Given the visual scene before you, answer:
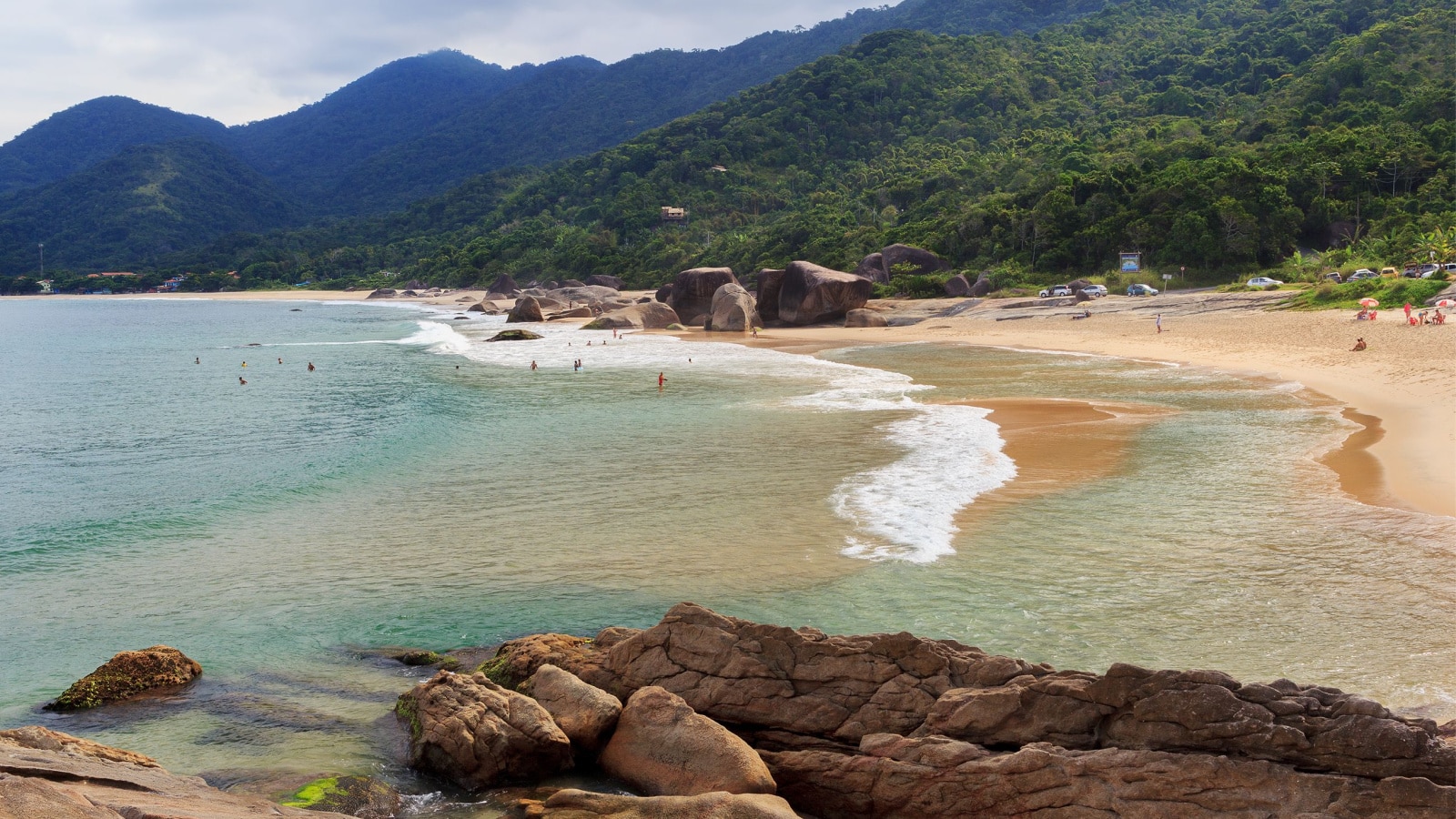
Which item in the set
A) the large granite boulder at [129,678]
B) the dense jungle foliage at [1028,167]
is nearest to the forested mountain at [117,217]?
the dense jungle foliage at [1028,167]

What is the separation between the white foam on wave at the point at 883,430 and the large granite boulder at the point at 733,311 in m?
5.22

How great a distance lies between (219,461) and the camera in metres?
19.0

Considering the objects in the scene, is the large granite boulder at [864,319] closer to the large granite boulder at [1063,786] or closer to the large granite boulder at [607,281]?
the large granite boulder at [607,281]

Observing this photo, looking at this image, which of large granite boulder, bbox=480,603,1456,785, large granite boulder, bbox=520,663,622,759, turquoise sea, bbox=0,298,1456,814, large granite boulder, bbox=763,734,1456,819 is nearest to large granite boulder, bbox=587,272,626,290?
turquoise sea, bbox=0,298,1456,814

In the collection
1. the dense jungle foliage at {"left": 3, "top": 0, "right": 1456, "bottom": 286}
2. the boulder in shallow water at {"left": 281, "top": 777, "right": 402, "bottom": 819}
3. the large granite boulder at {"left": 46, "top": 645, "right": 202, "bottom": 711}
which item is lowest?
the boulder in shallow water at {"left": 281, "top": 777, "right": 402, "bottom": 819}

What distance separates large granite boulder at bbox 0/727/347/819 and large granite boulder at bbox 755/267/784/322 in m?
45.3

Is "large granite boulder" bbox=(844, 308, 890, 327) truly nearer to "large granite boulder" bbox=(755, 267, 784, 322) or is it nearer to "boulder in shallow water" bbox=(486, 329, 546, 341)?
"large granite boulder" bbox=(755, 267, 784, 322)

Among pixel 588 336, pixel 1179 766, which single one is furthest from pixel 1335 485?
pixel 588 336

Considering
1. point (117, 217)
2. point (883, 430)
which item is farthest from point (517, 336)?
point (117, 217)

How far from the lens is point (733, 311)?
49594 millimetres

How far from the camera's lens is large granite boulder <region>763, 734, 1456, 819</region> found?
4996 mm

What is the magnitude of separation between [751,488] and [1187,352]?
21739 mm

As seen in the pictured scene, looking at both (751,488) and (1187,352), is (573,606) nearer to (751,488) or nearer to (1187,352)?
(751,488)

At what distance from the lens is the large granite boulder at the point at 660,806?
5.56 metres
